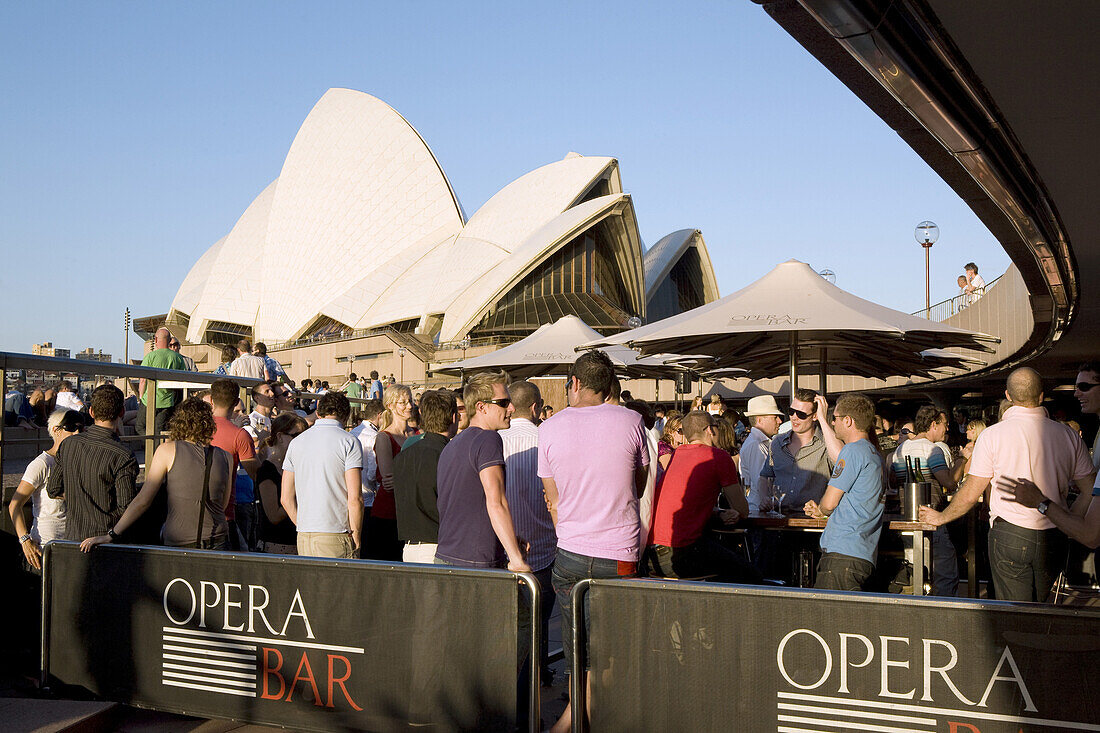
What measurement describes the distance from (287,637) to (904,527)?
3.37 m

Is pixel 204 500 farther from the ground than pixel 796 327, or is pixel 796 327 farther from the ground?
pixel 796 327

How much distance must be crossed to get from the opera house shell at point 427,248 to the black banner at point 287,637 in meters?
33.7

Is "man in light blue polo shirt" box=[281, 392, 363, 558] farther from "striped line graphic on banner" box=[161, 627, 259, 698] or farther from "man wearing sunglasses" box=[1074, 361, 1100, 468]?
"man wearing sunglasses" box=[1074, 361, 1100, 468]

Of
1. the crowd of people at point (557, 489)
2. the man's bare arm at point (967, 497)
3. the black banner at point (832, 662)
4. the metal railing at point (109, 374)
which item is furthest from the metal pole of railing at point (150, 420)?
the man's bare arm at point (967, 497)

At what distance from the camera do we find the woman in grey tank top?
468cm

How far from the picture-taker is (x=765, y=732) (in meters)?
3.11

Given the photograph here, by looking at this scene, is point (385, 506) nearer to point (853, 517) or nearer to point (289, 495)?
point (289, 495)

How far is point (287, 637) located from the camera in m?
3.92

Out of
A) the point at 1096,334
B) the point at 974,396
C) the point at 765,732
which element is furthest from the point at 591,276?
the point at 765,732

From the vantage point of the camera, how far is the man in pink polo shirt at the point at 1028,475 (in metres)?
4.52

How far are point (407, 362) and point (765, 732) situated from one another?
37.7m

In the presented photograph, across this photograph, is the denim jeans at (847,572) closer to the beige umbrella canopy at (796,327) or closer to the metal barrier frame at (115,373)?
the beige umbrella canopy at (796,327)

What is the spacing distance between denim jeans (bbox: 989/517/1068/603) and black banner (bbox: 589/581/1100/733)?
6.30 feet

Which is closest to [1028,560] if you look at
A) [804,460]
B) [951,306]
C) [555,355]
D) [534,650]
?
[804,460]
